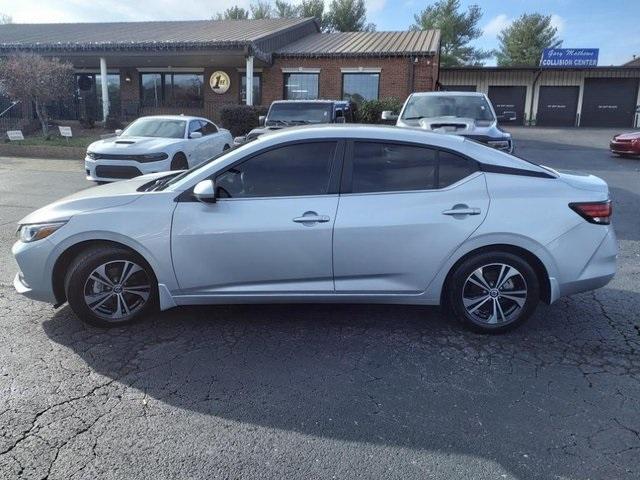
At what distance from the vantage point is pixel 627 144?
52.4 ft

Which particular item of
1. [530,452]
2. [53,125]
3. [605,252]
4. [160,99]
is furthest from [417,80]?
[530,452]

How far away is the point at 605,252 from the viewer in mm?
3900

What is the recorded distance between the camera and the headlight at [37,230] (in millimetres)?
3891

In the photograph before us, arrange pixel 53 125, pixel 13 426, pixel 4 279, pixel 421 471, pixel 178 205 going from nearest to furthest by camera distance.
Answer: pixel 421 471 → pixel 13 426 → pixel 178 205 → pixel 4 279 → pixel 53 125

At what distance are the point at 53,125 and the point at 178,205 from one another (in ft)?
77.0

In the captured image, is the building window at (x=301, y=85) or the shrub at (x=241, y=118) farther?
the building window at (x=301, y=85)

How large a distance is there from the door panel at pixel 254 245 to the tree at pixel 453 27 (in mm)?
45637

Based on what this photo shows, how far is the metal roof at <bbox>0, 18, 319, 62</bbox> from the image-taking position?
2041 centimetres

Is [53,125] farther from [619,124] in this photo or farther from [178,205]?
[619,124]

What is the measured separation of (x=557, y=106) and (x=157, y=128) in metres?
27.8

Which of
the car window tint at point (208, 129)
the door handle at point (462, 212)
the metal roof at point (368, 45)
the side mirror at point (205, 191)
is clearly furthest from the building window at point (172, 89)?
the door handle at point (462, 212)

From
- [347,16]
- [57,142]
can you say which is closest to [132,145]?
[57,142]

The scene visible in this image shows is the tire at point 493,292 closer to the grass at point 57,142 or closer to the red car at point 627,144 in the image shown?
the red car at point 627,144

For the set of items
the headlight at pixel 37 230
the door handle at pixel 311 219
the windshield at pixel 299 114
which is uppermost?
the windshield at pixel 299 114
